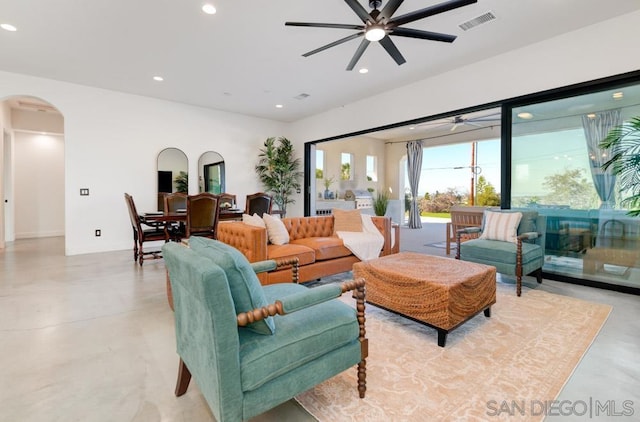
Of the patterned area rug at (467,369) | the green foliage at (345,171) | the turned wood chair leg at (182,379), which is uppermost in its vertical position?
the green foliage at (345,171)

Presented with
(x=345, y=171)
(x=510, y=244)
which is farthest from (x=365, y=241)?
(x=345, y=171)

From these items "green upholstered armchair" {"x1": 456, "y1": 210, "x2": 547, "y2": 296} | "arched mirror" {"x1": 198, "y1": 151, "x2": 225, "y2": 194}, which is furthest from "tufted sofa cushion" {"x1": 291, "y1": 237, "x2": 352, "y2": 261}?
"arched mirror" {"x1": 198, "y1": 151, "x2": 225, "y2": 194}

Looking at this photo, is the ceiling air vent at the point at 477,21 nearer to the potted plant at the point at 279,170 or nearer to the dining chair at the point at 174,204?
the potted plant at the point at 279,170

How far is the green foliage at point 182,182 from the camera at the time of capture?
6375 mm

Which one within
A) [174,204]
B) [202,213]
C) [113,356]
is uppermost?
[174,204]

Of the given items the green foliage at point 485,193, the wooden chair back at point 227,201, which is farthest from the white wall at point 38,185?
the green foliage at point 485,193

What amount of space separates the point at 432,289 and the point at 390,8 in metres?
2.31

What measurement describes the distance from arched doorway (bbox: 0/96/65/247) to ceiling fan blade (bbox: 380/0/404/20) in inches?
302

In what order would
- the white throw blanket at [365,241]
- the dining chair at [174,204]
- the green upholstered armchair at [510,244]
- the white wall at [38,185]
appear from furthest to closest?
the white wall at [38,185]
the dining chair at [174,204]
the white throw blanket at [365,241]
the green upholstered armchair at [510,244]

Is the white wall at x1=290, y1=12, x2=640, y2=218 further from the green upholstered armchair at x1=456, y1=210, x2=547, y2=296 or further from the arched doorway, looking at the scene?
the arched doorway

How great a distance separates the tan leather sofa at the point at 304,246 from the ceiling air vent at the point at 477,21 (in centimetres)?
251

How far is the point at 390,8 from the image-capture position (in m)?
2.45

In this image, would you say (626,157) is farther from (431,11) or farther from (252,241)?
(252,241)

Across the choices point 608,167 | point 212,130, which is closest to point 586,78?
point 608,167
